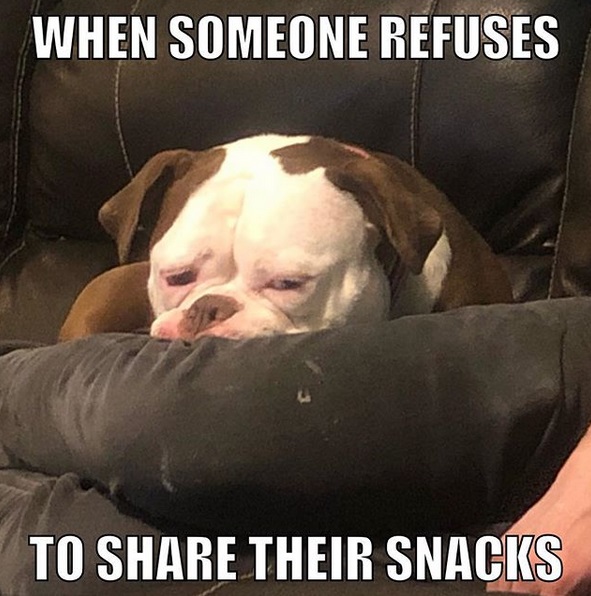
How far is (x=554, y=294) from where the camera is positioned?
1.51m

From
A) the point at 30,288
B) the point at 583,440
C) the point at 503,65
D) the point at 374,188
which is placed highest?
the point at 503,65

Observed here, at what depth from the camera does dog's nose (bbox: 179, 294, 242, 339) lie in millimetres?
1243

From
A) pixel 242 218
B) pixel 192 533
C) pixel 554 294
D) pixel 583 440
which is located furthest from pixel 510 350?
pixel 554 294

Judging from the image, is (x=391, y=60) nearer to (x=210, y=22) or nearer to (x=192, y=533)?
(x=210, y=22)

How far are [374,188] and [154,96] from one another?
1.55 feet

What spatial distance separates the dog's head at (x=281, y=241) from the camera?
1279mm

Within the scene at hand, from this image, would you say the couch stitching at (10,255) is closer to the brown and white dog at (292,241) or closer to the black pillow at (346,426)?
the brown and white dog at (292,241)

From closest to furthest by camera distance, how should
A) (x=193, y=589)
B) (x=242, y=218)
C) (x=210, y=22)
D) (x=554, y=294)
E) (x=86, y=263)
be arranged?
(x=193, y=589) → (x=242, y=218) → (x=554, y=294) → (x=210, y=22) → (x=86, y=263)

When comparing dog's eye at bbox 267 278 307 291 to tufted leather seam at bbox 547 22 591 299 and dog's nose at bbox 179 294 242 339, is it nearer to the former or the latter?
dog's nose at bbox 179 294 242 339

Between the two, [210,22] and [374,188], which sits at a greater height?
[210,22]
